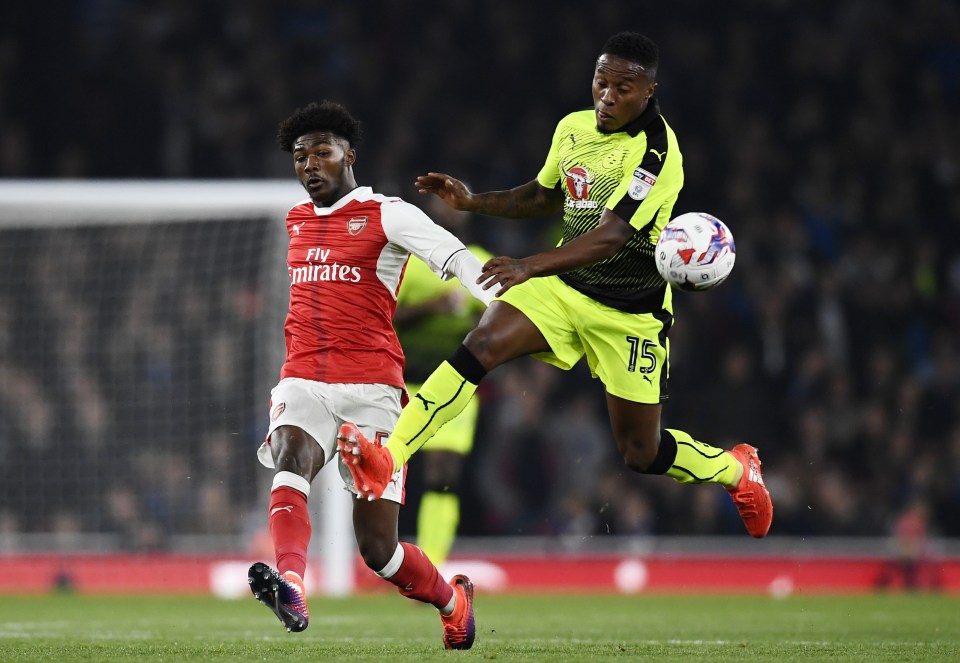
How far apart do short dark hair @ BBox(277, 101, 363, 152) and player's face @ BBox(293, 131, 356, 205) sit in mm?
25

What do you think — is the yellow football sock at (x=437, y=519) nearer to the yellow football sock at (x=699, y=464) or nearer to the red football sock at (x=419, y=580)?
the yellow football sock at (x=699, y=464)

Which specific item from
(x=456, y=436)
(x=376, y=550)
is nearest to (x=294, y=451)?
(x=376, y=550)

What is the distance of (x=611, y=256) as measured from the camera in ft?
18.8

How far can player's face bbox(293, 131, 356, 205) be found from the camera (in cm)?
564

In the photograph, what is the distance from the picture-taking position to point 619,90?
228 inches

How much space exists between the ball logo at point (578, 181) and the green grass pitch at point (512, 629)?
1771 mm

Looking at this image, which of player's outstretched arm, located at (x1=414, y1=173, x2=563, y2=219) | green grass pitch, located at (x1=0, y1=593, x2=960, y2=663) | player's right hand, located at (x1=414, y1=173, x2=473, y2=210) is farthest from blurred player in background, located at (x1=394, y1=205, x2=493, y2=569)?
player's right hand, located at (x1=414, y1=173, x2=473, y2=210)

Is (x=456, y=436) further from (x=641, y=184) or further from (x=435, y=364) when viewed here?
(x=641, y=184)

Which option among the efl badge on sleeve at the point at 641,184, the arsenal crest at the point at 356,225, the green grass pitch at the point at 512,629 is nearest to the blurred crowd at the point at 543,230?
the green grass pitch at the point at 512,629

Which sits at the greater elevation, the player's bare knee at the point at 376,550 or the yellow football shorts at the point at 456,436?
the player's bare knee at the point at 376,550

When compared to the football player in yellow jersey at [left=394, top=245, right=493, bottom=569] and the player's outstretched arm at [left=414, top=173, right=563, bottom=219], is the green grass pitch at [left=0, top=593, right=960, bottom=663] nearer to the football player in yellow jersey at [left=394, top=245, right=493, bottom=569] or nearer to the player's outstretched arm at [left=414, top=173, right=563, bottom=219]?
the football player in yellow jersey at [left=394, top=245, right=493, bottom=569]

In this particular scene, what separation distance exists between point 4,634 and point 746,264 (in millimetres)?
8503

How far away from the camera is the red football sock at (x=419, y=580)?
18.3ft

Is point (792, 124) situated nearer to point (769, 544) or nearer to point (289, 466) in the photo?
point (769, 544)
